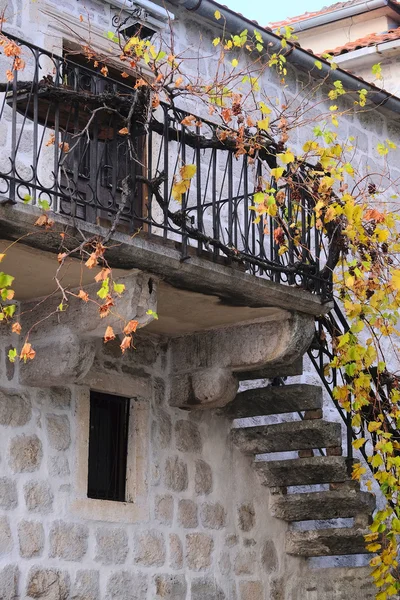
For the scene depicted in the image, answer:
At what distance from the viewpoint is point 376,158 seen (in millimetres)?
10453

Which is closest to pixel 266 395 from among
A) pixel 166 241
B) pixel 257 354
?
pixel 257 354

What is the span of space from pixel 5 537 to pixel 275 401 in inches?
83.9

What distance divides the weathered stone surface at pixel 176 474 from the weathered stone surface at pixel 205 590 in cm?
63

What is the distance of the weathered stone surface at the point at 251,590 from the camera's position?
799 centimetres

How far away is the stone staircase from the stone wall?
0.45 feet

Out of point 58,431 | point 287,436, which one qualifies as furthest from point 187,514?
point 58,431

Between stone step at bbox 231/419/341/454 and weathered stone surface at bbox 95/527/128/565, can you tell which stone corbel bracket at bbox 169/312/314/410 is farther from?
weathered stone surface at bbox 95/527/128/565

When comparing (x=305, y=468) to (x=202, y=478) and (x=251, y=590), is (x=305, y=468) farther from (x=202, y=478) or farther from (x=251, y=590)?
(x=251, y=590)

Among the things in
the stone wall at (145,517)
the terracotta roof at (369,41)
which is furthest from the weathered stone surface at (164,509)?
the terracotta roof at (369,41)

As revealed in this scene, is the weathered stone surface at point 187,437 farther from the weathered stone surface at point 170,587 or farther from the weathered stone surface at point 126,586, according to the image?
the weathered stone surface at point 126,586

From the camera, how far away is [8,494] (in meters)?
6.54

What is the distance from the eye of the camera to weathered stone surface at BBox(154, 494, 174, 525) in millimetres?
7480

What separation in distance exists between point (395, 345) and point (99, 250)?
502 centimetres

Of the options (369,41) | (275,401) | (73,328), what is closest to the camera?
(73,328)
